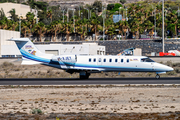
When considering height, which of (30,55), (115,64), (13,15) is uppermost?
(13,15)

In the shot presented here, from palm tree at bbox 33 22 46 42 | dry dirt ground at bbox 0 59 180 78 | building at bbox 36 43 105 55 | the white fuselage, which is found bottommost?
dry dirt ground at bbox 0 59 180 78

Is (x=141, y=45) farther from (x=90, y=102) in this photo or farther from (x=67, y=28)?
(x=90, y=102)

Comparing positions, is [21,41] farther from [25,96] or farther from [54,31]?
[54,31]

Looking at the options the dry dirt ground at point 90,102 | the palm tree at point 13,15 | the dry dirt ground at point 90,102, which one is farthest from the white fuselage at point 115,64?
the palm tree at point 13,15

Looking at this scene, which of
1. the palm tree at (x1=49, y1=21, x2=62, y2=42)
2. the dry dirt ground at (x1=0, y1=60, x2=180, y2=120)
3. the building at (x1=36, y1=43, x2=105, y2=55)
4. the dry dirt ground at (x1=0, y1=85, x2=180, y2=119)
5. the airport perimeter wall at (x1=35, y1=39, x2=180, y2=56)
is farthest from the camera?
the palm tree at (x1=49, y1=21, x2=62, y2=42)

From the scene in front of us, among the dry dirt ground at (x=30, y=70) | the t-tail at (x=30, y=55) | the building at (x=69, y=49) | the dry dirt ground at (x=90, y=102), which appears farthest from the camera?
the building at (x=69, y=49)

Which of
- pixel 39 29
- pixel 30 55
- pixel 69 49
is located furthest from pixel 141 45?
pixel 30 55

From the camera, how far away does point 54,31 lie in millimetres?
116375

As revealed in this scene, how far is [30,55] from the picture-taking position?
3578cm

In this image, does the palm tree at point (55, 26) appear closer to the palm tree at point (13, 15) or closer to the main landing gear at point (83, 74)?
the palm tree at point (13, 15)

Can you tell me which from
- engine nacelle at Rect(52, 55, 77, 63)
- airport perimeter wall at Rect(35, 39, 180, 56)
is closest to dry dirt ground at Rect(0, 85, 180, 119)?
engine nacelle at Rect(52, 55, 77, 63)

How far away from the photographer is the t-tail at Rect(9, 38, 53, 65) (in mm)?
35141

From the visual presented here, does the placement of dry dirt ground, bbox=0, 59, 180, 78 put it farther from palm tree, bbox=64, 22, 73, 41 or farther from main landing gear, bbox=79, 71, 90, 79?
palm tree, bbox=64, 22, 73, 41

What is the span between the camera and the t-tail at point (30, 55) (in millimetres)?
35141
